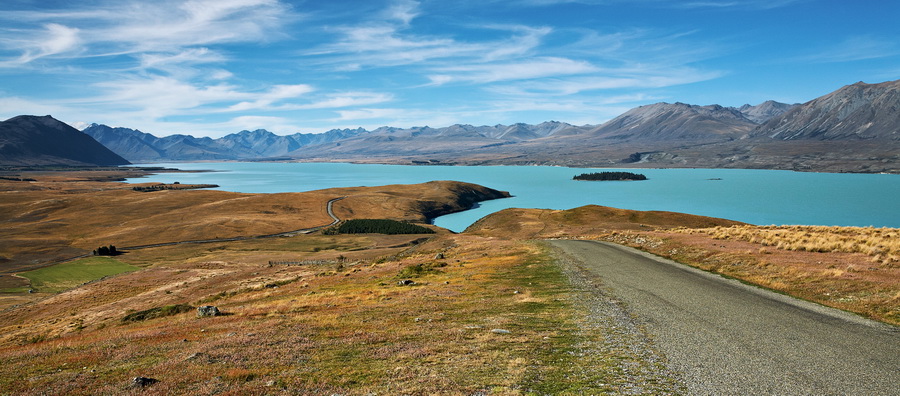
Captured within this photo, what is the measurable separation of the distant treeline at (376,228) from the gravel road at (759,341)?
10515 cm

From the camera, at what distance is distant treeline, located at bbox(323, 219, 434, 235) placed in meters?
130

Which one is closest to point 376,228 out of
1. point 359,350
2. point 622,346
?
point 359,350

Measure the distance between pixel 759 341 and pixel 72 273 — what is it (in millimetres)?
100075

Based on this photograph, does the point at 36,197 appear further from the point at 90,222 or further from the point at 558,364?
the point at 558,364

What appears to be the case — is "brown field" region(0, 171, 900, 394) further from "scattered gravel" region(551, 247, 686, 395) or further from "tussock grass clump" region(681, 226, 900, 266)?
"tussock grass clump" region(681, 226, 900, 266)

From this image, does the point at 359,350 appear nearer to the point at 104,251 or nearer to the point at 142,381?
the point at 142,381

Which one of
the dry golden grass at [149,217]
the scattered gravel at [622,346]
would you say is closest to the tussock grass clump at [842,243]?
the scattered gravel at [622,346]

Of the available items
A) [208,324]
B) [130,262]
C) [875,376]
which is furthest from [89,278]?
[875,376]

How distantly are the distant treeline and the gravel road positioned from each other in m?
105

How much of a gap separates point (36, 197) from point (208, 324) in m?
232

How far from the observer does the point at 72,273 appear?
259 ft

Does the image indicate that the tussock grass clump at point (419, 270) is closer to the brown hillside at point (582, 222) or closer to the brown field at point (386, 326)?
the brown field at point (386, 326)

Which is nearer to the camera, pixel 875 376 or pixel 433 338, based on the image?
pixel 875 376

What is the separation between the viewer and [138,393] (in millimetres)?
11695
